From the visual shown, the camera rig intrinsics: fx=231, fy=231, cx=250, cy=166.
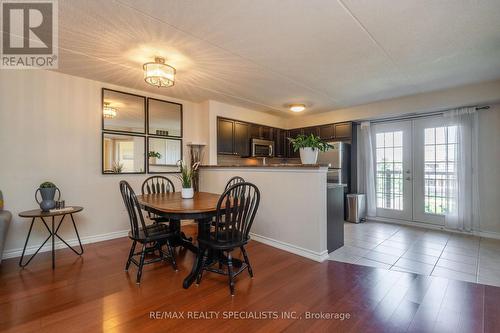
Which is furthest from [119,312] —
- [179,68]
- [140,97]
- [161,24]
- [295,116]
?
[295,116]

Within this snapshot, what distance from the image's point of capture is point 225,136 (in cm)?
459

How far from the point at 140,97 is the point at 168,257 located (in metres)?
2.66

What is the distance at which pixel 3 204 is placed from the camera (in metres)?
2.75

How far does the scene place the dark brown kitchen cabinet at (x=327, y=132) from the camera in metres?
5.16

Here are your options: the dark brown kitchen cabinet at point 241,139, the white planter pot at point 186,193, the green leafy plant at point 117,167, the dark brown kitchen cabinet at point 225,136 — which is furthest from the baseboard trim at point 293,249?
the green leafy plant at point 117,167

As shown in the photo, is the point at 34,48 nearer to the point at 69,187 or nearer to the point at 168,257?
the point at 69,187

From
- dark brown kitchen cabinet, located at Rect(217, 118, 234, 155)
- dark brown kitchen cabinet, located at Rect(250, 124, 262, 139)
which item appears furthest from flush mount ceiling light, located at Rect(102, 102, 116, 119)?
dark brown kitchen cabinet, located at Rect(250, 124, 262, 139)

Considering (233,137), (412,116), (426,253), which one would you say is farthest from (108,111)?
(412,116)

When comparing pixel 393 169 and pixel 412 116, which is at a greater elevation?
pixel 412 116

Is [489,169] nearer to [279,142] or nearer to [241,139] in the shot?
[279,142]

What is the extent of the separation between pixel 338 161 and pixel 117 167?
4068 mm

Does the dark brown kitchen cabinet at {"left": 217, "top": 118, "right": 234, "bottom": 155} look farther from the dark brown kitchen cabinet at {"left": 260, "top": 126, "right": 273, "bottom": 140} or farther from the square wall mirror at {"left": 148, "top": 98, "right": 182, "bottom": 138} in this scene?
the dark brown kitchen cabinet at {"left": 260, "top": 126, "right": 273, "bottom": 140}

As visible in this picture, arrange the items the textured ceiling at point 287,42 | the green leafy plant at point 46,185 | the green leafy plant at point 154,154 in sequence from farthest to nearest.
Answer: the green leafy plant at point 154,154 < the green leafy plant at point 46,185 < the textured ceiling at point 287,42

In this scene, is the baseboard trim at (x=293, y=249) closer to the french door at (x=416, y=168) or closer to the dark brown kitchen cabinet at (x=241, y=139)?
the dark brown kitchen cabinet at (x=241, y=139)
